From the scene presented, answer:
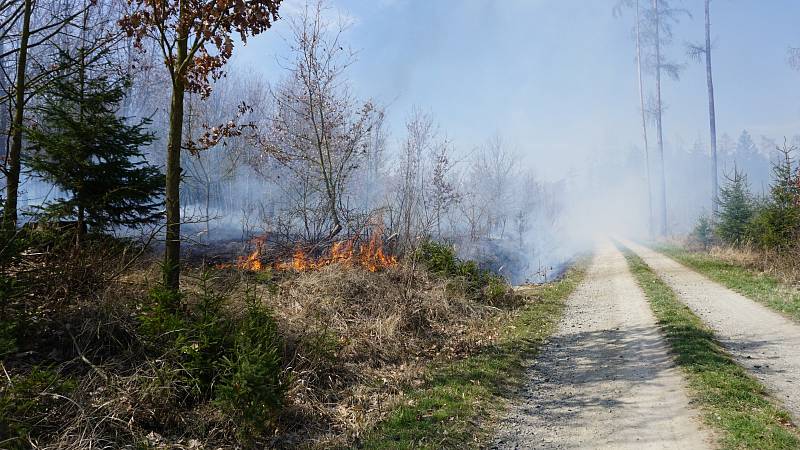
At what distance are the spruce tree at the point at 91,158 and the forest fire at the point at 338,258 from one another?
2424mm

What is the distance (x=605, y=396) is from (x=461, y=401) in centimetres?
184

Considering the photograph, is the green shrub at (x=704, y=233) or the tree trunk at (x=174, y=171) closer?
the tree trunk at (x=174, y=171)

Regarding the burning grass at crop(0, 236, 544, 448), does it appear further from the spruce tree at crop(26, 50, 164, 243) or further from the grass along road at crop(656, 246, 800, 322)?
the grass along road at crop(656, 246, 800, 322)

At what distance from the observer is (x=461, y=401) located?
5.71 m

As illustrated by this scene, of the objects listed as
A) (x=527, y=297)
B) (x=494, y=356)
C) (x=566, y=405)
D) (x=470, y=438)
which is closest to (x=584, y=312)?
(x=527, y=297)

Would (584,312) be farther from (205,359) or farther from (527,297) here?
(205,359)

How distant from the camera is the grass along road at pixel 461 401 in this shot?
15.6 feet

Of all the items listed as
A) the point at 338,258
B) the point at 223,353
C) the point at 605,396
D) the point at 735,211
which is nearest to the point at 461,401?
the point at 605,396

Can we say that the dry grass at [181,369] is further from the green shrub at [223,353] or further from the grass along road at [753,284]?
→ the grass along road at [753,284]

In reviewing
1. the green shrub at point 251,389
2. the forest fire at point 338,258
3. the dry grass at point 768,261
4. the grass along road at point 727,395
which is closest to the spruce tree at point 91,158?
the forest fire at point 338,258

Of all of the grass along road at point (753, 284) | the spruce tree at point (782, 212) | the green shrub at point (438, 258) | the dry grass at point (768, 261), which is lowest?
the grass along road at point (753, 284)

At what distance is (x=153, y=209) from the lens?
28.9 feet

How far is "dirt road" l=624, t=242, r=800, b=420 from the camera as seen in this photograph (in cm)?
600

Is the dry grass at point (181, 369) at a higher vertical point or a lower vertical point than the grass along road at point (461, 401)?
higher
